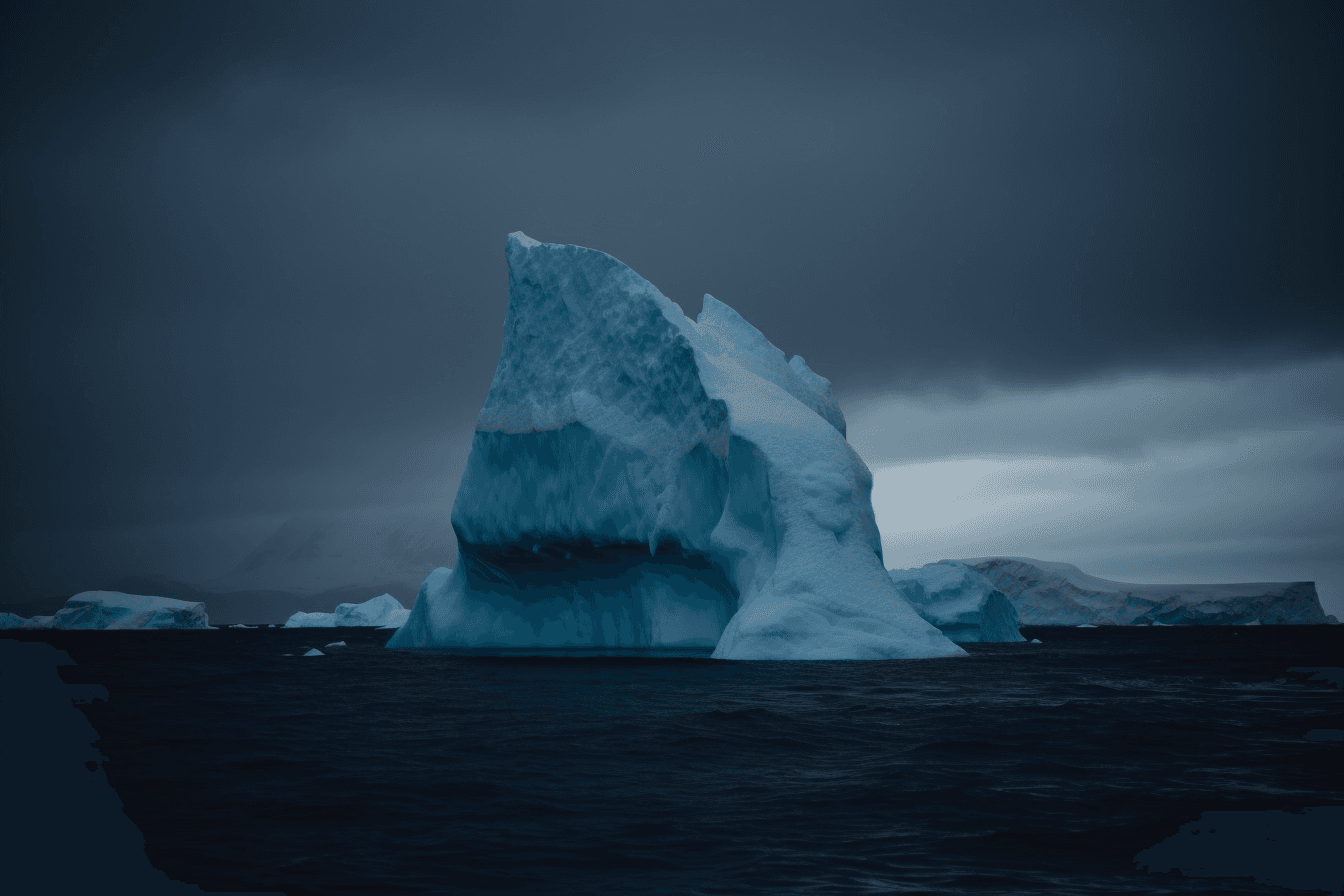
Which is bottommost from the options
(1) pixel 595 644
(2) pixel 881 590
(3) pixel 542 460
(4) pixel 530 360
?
(1) pixel 595 644

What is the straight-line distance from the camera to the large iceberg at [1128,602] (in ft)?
231

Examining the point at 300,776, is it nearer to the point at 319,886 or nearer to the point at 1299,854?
the point at 319,886

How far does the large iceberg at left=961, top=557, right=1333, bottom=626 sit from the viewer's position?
7031 centimetres

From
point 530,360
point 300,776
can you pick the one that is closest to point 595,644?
point 530,360

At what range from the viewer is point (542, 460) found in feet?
87.8

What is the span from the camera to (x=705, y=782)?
25.4ft

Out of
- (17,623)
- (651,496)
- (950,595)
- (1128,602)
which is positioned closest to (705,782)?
(651,496)

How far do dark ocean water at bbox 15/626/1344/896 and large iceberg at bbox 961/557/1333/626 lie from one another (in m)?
57.8

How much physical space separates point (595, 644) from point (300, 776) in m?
18.8

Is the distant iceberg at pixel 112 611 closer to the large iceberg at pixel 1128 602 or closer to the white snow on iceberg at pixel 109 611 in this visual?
the white snow on iceberg at pixel 109 611

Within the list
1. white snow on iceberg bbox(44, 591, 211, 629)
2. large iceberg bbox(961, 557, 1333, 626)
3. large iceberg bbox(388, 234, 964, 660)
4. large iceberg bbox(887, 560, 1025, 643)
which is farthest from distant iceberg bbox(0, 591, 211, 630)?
large iceberg bbox(961, 557, 1333, 626)

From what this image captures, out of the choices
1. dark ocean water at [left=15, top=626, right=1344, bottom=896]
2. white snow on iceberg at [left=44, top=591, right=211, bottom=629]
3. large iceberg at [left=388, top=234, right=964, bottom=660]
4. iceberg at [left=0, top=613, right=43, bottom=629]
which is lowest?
iceberg at [left=0, top=613, right=43, bottom=629]

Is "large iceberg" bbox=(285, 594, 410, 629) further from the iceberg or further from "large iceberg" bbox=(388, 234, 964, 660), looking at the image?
"large iceberg" bbox=(388, 234, 964, 660)

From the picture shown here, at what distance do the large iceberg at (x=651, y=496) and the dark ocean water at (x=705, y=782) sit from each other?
5.42 meters
